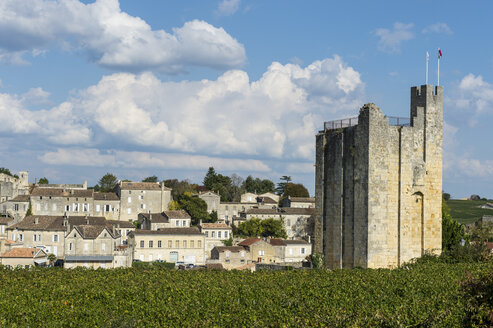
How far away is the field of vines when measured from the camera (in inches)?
635

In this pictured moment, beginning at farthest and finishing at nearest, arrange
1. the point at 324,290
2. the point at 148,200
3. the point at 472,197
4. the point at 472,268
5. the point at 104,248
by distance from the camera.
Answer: the point at 472,197 < the point at 148,200 < the point at 104,248 < the point at 472,268 < the point at 324,290

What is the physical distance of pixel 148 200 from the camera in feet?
281

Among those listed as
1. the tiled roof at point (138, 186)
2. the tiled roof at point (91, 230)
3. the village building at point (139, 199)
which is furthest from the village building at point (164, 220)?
the tiled roof at point (91, 230)

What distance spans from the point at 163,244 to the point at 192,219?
19.0 m

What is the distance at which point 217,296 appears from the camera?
18.7 metres

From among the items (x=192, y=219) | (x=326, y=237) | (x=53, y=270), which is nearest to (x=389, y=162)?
(x=326, y=237)

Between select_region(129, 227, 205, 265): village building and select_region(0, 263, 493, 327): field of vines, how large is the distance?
1710 inches

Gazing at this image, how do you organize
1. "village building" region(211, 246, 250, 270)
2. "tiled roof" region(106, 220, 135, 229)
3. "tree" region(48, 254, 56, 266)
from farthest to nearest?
"tiled roof" region(106, 220, 135, 229)
"village building" region(211, 246, 250, 270)
"tree" region(48, 254, 56, 266)

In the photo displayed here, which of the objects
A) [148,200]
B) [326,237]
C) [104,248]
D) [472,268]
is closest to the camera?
[472,268]

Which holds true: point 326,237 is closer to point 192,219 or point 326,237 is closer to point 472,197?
point 192,219

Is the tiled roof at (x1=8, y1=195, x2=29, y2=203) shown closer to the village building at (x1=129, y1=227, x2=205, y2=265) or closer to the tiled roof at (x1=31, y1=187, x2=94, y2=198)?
the tiled roof at (x1=31, y1=187, x2=94, y2=198)

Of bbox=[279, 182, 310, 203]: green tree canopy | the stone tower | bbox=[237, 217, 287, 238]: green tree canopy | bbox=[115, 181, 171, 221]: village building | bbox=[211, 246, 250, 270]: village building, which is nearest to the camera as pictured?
the stone tower

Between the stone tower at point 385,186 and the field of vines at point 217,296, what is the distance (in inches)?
48.0

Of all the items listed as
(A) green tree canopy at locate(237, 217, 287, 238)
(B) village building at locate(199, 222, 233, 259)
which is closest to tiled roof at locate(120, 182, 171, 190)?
(B) village building at locate(199, 222, 233, 259)
